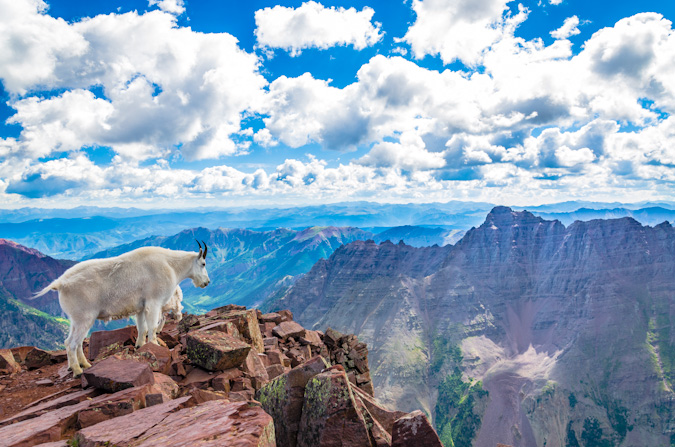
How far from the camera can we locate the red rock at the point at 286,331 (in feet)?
74.3

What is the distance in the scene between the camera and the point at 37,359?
19.8 m

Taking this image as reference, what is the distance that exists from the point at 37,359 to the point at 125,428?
16027mm

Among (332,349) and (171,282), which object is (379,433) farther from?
(332,349)

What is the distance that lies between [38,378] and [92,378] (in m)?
7.92

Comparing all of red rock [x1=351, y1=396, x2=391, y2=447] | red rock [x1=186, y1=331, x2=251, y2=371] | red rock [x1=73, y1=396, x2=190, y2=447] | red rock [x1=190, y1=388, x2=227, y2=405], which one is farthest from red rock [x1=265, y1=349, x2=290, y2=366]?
red rock [x1=351, y1=396, x2=391, y2=447]

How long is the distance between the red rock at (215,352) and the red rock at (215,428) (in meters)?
4.39

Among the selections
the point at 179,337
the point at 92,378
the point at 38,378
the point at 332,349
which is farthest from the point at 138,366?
the point at 332,349

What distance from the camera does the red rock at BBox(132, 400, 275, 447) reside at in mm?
7281

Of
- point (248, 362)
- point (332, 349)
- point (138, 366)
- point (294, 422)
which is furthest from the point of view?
point (332, 349)

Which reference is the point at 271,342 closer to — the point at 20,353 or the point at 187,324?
the point at 187,324

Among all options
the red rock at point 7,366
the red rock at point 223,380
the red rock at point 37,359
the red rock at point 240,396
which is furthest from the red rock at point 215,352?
the red rock at point 37,359

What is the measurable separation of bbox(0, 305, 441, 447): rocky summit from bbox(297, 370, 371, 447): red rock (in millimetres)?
24

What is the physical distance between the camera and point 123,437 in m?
8.09

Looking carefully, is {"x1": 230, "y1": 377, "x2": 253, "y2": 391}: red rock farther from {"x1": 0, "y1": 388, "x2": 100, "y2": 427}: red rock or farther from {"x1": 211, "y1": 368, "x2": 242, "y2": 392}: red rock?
{"x1": 0, "y1": 388, "x2": 100, "y2": 427}: red rock
